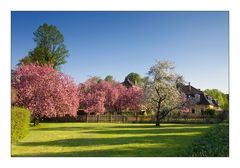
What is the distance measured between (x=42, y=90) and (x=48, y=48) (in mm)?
2280

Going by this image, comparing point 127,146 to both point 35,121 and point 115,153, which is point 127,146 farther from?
point 35,121

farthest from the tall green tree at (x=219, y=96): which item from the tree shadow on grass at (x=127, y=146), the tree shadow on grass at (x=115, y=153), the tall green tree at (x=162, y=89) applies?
the tree shadow on grass at (x=115, y=153)

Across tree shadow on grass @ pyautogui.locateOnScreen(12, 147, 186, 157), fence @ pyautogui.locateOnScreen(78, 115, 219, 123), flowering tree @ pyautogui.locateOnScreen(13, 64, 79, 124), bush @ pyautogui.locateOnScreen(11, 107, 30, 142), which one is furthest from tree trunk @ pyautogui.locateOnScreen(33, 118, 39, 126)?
tree shadow on grass @ pyautogui.locateOnScreen(12, 147, 186, 157)

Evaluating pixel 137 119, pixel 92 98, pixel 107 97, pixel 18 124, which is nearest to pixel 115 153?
Result: pixel 18 124

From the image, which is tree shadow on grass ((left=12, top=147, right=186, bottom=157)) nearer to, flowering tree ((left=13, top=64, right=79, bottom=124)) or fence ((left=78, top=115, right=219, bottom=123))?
flowering tree ((left=13, top=64, right=79, bottom=124))

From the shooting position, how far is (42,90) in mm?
22906

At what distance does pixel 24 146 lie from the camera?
13773 millimetres

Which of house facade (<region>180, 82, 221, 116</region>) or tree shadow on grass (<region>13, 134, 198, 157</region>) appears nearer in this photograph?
tree shadow on grass (<region>13, 134, 198, 157</region>)

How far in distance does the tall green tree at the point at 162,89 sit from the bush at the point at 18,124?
1002 centimetres

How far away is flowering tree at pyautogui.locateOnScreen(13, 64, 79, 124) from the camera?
2228 cm

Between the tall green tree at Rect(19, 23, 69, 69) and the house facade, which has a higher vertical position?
the tall green tree at Rect(19, 23, 69, 69)

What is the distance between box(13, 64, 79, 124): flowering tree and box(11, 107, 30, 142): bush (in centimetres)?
655
